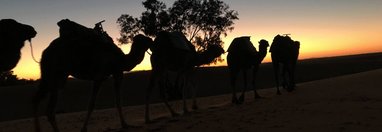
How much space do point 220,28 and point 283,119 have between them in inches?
786

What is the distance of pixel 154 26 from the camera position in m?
27.5

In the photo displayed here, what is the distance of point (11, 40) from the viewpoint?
26.1 feet

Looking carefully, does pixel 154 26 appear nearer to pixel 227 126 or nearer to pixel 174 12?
pixel 174 12

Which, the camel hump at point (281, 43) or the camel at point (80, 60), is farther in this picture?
the camel hump at point (281, 43)

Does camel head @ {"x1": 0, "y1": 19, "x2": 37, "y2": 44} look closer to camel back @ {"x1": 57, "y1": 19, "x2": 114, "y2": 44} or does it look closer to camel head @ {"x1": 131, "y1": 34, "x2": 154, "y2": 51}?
camel back @ {"x1": 57, "y1": 19, "x2": 114, "y2": 44}

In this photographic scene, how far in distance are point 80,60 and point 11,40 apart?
2088mm

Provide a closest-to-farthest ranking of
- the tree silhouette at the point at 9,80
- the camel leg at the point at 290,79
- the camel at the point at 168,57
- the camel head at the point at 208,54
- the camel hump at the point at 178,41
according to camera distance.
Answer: the camel at the point at 168,57 → the camel hump at the point at 178,41 → the camel head at the point at 208,54 → the camel leg at the point at 290,79 → the tree silhouette at the point at 9,80

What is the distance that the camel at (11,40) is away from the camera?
7840mm

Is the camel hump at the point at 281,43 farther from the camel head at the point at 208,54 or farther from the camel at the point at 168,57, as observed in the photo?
the camel at the point at 168,57

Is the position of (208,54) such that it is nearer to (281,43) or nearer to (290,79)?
(281,43)

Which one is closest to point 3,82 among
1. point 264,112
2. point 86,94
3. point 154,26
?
point 86,94

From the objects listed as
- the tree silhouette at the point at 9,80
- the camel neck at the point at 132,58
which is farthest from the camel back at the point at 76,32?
the tree silhouette at the point at 9,80

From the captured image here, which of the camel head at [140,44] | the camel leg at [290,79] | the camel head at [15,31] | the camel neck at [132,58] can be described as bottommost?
the camel leg at [290,79]

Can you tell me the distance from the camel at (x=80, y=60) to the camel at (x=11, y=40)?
1.37m
